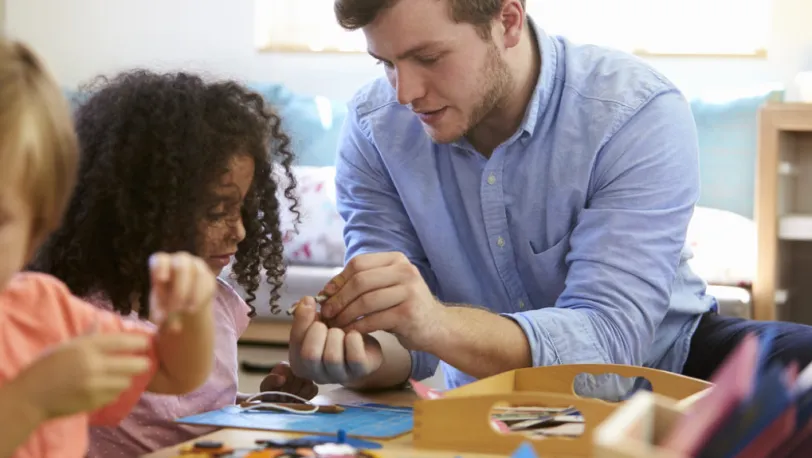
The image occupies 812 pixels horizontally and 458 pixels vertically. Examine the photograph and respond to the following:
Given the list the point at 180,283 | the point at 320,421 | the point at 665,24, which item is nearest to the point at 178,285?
the point at 180,283

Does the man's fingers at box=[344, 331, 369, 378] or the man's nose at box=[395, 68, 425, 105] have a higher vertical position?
the man's nose at box=[395, 68, 425, 105]

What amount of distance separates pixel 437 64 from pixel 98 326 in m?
0.88

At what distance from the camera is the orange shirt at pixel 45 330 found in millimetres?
703

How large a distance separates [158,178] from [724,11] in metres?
2.43

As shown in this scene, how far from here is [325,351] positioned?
1181mm

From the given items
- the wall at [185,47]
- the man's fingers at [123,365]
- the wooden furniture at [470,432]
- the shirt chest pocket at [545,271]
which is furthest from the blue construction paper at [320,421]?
the wall at [185,47]

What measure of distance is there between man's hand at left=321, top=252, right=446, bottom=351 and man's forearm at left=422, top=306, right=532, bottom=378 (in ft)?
0.07

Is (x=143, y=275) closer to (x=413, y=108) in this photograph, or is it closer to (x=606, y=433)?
(x=413, y=108)

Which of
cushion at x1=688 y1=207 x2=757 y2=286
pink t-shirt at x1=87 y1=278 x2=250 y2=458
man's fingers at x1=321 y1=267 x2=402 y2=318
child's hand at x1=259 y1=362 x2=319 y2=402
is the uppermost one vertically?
man's fingers at x1=321 y1=267 x2=402 y2=318

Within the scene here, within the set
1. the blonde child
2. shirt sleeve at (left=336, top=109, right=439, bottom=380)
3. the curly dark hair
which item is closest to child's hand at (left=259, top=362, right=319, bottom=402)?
the curly dark hair

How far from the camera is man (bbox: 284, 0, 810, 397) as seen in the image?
136cm

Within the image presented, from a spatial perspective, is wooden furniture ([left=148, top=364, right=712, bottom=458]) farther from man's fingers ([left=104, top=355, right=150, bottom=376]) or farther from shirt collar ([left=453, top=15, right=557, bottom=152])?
shirt collar ([left=453, top=15, right=557, bottom=152])

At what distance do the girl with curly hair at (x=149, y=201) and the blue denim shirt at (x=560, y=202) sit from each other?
0.36m

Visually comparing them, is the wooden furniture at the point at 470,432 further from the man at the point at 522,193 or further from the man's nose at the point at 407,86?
the man's nose at the point at 407,86
